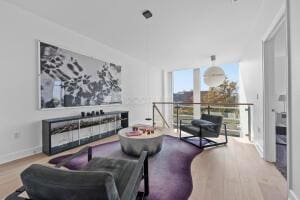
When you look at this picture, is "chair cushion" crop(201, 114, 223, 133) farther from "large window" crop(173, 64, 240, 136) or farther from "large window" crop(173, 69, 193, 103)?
"large window" crop(173, 69, 193, 103)

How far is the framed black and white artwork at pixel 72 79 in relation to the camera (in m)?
3.10

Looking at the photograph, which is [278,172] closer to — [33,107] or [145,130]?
[145,130]

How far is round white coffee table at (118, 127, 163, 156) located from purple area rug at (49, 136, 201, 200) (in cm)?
11

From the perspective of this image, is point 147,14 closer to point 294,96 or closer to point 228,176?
point 294,96

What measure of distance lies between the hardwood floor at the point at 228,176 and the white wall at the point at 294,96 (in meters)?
0.34

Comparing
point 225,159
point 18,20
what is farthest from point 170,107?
point 18,20

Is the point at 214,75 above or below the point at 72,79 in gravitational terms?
above

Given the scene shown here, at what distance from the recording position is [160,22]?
3.18m

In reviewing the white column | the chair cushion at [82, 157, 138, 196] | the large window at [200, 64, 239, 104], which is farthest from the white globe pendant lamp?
the chair cushion at [82, 157, 138, 196]

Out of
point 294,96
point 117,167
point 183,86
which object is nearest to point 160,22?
point 294,96

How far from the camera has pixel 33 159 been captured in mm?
2723

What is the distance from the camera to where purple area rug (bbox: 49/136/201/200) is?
5.90ft

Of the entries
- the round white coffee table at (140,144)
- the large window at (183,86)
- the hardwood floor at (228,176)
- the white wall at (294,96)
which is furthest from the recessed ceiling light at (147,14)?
the large window at (183,86)

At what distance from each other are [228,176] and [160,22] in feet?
9.63
